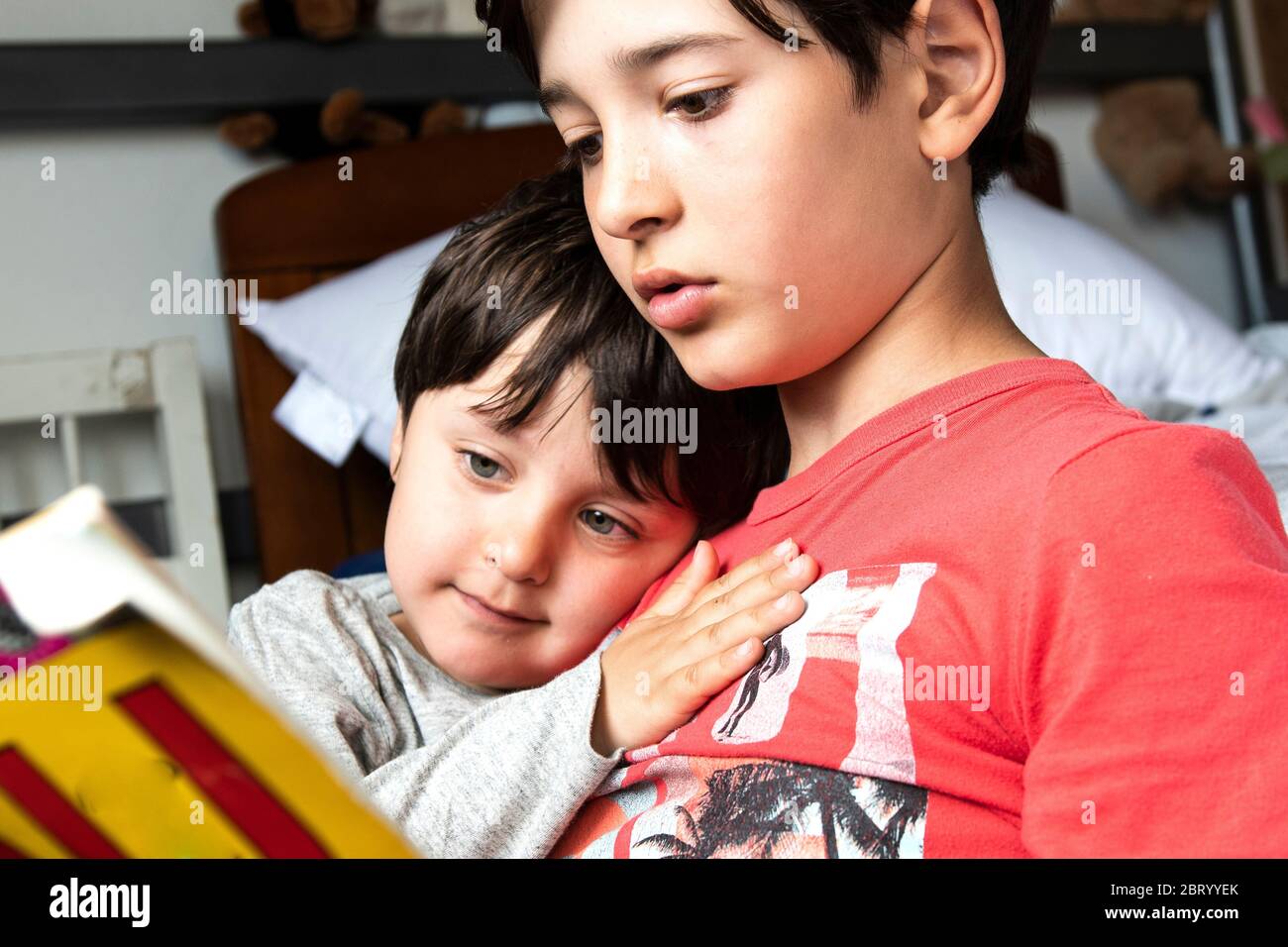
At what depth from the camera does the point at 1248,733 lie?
1.63 ft

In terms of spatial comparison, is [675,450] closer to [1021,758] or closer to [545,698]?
[545,698]

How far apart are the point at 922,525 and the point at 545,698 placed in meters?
0.25

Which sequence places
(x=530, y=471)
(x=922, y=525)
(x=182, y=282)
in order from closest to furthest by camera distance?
(x=922, y=525) → (x=530, y=471) → (x=182, y=282)

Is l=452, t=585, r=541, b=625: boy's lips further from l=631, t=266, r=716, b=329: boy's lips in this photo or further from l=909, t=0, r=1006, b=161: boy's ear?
l=909, t=0, r=1006, b=161: boy's ear

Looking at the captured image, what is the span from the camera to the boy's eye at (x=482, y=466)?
935mm

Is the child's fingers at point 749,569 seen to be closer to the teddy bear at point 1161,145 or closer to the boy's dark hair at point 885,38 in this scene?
the boy's dark hair at point 885,38

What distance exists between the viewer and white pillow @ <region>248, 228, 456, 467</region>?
170cm

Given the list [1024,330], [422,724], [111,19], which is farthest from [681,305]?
[111,19]

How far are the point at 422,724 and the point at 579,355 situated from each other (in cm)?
28

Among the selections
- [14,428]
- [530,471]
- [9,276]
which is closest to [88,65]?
[9,276]

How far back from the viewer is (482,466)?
3.09 feet

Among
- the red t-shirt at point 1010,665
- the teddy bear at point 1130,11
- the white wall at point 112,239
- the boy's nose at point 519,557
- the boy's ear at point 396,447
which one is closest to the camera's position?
the red t-shirt at point 1010,665

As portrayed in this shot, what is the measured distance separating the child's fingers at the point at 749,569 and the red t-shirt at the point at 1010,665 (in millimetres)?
14

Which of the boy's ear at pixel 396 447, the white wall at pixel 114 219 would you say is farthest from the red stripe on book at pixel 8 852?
the white wall at pixel 114 219
